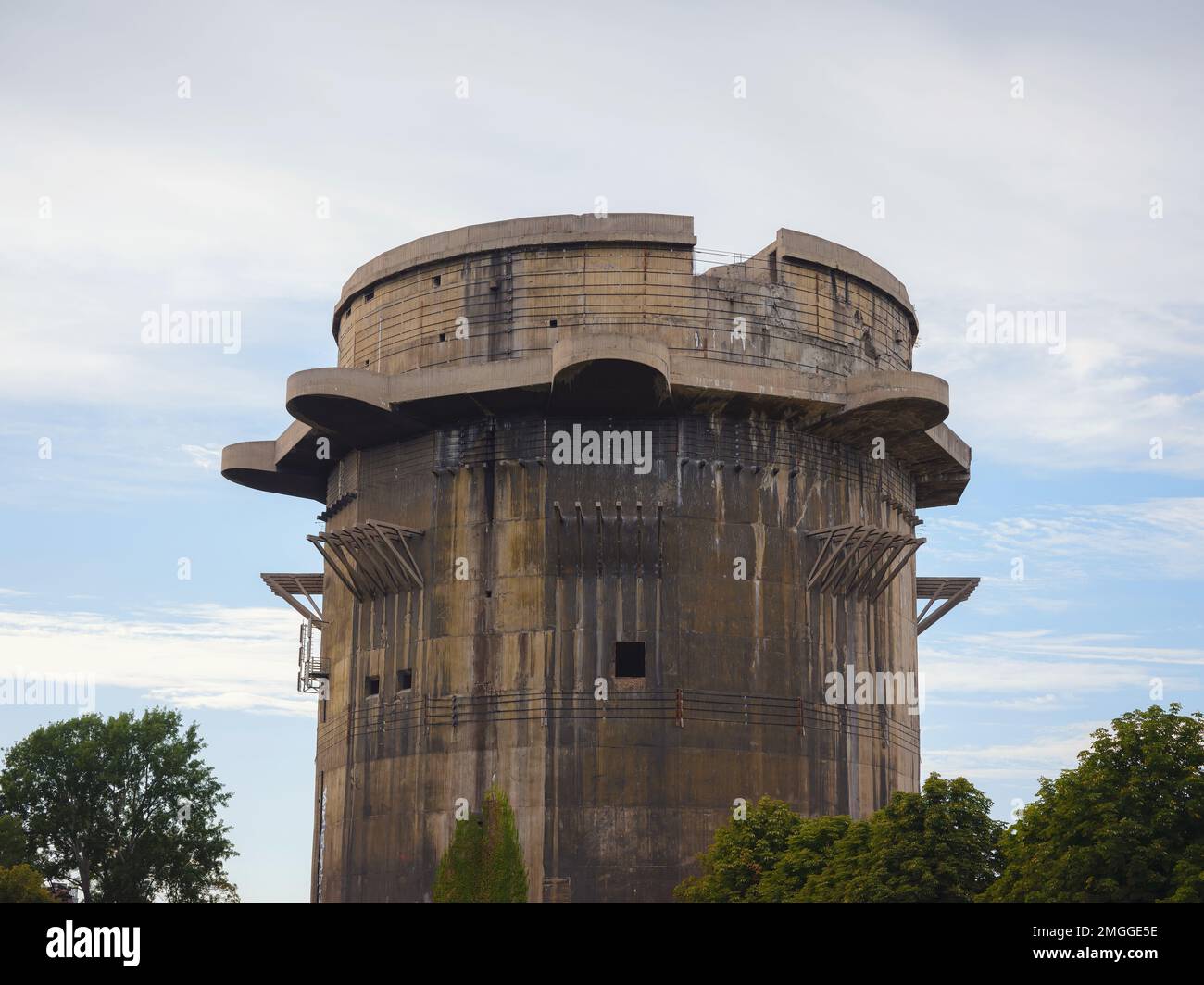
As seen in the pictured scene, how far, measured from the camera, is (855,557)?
53.1 metres

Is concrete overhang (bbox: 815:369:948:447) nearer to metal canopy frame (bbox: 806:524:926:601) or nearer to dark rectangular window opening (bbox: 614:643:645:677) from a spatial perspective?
metal canopy frame (bbox: 806:524:926:601)

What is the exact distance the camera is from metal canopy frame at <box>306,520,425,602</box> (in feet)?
173

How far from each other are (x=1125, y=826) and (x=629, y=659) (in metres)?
19.2

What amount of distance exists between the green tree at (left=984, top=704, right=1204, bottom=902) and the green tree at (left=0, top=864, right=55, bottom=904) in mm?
32933

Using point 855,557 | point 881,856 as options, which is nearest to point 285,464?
point 855,557

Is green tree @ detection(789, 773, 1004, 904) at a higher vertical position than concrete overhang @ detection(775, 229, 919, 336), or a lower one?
lower

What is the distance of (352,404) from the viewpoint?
52.2 meters

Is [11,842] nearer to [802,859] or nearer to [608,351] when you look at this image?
[608,351]

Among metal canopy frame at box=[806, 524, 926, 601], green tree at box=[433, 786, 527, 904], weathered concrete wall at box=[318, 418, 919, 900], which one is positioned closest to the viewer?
green tree at box=[433, 786, 527, 904]

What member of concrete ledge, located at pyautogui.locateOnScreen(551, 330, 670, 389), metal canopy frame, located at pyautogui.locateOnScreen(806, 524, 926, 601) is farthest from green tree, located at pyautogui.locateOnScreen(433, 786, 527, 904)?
concrete ledge, located at pyautogui.locateOnScreen(551, 330, 670, 389)

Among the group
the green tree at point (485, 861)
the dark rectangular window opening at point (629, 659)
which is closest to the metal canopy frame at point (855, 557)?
the dark rectangular window opening at point (629, 659)

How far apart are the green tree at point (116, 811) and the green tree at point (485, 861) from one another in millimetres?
22044
